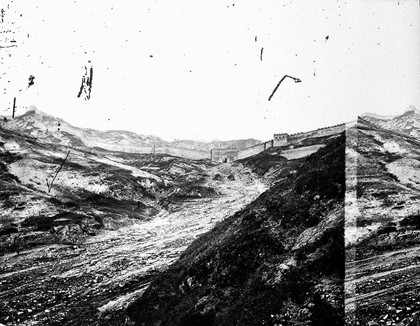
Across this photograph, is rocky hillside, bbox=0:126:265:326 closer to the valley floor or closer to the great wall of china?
the valley floor

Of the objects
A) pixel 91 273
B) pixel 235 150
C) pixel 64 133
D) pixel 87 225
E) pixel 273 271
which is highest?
pixel 64 133

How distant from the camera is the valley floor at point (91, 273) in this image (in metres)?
17.2

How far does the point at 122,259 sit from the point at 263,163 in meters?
43.5

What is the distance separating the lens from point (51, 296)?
19.1 meters

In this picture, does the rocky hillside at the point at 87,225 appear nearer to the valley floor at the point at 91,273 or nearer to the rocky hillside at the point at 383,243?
the valley floor at the point at 91,273

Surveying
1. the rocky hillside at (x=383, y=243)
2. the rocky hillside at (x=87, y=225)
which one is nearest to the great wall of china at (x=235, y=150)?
the rocky hillside at (x=87, y=225)

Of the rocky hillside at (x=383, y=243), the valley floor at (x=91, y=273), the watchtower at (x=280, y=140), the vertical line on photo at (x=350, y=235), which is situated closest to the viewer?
the rocky hillside at (x=383, y=243)

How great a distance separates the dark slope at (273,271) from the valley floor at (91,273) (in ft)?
7.67

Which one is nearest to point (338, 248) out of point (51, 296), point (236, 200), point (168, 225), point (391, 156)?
point (391, 156)

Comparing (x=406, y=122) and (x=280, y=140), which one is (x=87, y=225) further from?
(x=406, y=122)

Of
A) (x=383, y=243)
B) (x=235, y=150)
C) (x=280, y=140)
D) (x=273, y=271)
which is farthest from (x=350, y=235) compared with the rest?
(x=235, y=150)

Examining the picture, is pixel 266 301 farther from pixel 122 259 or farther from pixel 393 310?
pixel 122 259

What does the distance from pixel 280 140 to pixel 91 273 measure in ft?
195

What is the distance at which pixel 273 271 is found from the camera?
1226 centimetres
